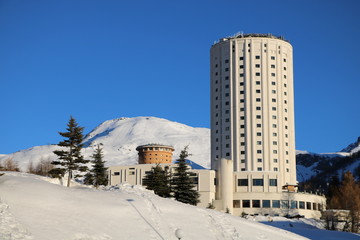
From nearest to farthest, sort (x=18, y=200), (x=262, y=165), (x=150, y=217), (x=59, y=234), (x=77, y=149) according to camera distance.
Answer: (x=59, y=234), (x=18, y=200), (x=150, y=217), (x=77, y=149), (x=262, y=165)

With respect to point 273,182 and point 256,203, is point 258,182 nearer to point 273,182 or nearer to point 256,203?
point 273,182

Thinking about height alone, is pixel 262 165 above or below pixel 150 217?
above

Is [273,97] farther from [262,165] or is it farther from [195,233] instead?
[195,233]

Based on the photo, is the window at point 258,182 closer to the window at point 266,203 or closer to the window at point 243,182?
the window at point 243,182

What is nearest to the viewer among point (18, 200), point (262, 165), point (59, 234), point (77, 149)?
point (59, 234)

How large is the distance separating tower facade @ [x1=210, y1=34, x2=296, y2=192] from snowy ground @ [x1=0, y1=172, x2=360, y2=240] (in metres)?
84.2

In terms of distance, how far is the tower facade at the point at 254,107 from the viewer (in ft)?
446

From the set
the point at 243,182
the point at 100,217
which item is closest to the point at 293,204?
the point at 243,182

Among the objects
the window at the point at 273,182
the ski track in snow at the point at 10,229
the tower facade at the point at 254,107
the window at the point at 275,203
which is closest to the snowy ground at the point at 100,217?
the ski track in snow at the point at 10,229

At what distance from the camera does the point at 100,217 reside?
43531 millimetres

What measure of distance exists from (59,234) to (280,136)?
105 metres

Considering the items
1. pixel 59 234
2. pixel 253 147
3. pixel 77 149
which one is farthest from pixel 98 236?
pixel 253 147

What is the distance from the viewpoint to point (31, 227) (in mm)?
37844

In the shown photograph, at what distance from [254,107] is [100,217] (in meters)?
97.6
